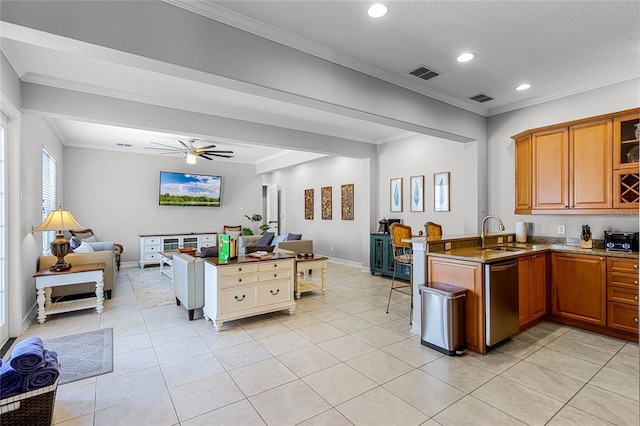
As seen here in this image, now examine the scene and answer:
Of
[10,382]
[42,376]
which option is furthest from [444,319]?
[10,382]

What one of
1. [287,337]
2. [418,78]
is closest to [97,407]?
[287,337]

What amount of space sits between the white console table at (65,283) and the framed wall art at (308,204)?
5.52 m

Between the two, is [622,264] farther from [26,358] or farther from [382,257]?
[26,358]

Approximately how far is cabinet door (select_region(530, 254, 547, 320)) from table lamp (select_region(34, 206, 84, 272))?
553 centimetres

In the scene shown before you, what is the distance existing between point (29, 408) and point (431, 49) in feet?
13.4

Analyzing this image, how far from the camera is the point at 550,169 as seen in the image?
397cm

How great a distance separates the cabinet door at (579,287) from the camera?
3.35 m

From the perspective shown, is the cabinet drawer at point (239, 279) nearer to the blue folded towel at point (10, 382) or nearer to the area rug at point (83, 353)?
the area rug at point (83, 353)

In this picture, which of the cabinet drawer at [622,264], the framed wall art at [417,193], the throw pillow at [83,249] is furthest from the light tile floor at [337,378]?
the framed wall art at [417,193]

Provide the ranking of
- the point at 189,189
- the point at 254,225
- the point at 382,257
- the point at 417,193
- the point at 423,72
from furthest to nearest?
the point at 254,225
the point at 189,189
the point at 382,257
the point at 417,193
the point at 423,72

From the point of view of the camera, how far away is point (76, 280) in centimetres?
409

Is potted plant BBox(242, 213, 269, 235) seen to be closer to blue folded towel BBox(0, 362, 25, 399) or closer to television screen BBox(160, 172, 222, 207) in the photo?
television screen BBox(160, 172, 222, 207)

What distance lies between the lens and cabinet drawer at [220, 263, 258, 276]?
3.55 metres

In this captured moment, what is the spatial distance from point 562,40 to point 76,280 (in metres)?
6.06
